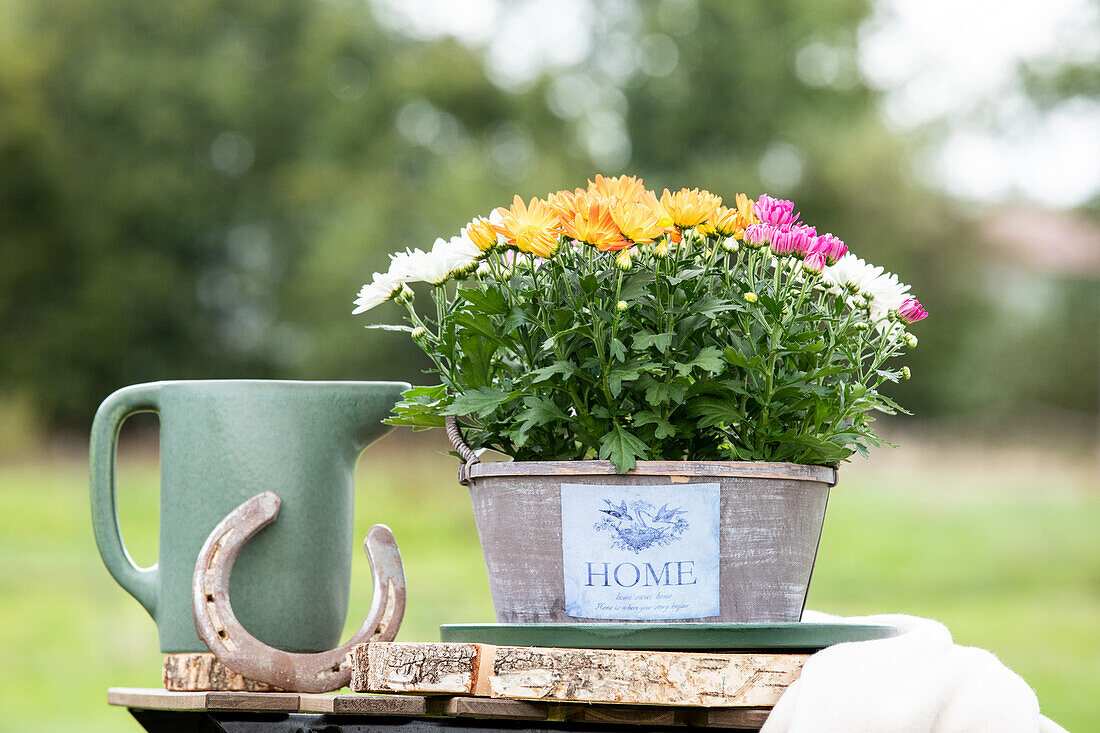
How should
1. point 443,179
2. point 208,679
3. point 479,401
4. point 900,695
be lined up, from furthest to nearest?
point 443,179, point 208,679, point 479,401, point 900,695

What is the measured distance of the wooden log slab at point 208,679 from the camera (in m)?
1.06

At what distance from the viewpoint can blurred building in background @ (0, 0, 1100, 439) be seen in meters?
8.04

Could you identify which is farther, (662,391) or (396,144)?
(396,144)

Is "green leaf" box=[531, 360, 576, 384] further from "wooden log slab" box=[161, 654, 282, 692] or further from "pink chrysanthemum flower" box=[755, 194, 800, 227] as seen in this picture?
"wooden log slab" box=[161, 654, 282, 692]

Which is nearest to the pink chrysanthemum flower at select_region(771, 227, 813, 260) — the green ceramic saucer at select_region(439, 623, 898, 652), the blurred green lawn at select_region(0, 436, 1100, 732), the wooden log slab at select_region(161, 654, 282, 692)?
the green ceramic saucer at select_region(439, 623, 898, 652)

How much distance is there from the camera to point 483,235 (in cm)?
97

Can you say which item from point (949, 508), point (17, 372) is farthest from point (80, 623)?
point (949, 508)

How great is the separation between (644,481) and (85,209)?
8.36 meters

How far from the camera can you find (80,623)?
17.5ft

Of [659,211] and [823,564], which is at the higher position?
[659,211]

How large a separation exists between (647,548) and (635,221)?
27 cm

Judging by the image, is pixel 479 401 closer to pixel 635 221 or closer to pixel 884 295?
pixel 635 221

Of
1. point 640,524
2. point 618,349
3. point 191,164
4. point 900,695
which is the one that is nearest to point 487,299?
point 618,349

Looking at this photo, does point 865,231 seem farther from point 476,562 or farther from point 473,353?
point 473,353
